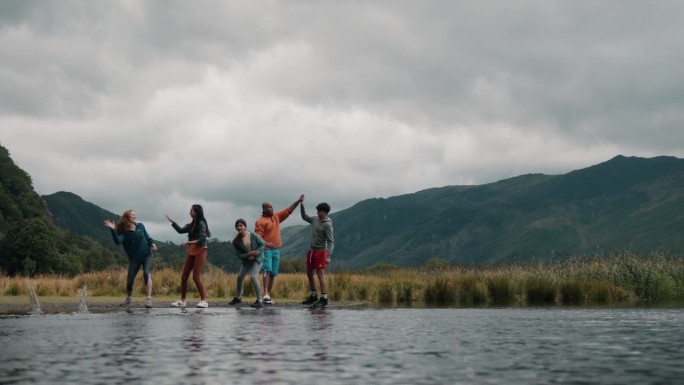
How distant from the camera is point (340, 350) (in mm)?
9844

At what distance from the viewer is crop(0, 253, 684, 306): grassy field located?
26375 mm

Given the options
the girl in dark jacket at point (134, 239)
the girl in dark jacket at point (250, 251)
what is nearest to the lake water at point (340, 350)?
the girl in dark jacket at point (134, 239)

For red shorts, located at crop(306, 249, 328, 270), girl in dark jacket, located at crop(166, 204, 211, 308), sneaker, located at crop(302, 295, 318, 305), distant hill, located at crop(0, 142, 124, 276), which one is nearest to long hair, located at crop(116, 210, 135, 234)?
girl in dark jacket, located at crop(166, 204, 211, 308)

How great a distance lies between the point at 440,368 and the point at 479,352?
1578mm

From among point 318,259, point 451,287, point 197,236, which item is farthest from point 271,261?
point 451,287

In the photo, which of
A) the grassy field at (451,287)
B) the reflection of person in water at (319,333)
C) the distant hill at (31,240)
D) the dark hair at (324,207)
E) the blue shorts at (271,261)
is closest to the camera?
the reflection of person in water at (319,333)

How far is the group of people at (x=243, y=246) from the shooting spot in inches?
747

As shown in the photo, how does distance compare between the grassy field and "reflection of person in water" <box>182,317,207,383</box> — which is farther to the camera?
the grassy field

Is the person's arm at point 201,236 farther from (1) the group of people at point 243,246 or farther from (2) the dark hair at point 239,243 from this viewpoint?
(2) the dark hair at point 239,243

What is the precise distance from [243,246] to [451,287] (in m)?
9.81

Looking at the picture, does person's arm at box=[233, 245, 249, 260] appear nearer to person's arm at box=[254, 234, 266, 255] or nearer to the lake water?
person's arm at box=[254, 234, 266, 255]

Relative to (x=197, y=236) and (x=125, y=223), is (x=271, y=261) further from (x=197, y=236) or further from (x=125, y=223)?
(x=125, y=223)

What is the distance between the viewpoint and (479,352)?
9656 mm

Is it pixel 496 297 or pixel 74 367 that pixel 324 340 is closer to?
pixel 74 367
